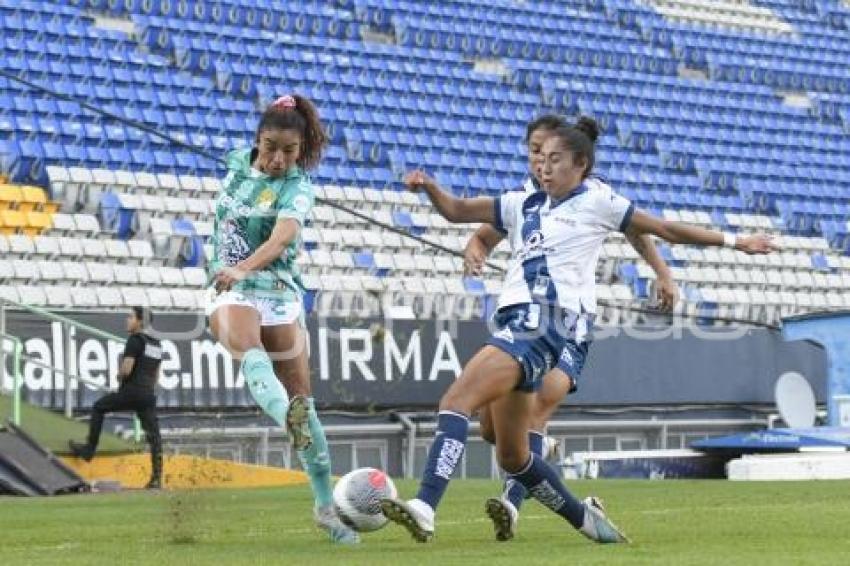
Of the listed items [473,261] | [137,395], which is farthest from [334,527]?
[137,395]

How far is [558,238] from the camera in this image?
7.89 m

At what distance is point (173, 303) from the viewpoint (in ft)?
70.2

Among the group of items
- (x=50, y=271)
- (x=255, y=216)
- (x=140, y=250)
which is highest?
(x=140, y=250)

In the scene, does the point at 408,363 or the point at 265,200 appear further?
the point at 408,363

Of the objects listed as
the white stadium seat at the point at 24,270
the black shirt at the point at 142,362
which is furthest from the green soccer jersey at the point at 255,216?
the white stadium seat at the point at 24,270

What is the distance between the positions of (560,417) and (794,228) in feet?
37.4

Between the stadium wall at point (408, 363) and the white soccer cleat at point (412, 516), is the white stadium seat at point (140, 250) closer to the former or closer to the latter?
the stadium wall at point (408, 363)

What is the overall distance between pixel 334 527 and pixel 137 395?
9.12 m

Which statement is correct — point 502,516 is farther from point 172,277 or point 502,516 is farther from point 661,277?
point 172,277

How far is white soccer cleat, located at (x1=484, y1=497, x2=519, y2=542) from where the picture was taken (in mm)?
7836

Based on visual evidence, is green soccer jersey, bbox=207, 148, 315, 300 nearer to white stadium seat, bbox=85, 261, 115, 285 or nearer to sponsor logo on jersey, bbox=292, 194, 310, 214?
sponsor logo on jersey, bbox=292, 194, 310, 214

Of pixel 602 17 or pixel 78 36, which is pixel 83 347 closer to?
pixel 78 36

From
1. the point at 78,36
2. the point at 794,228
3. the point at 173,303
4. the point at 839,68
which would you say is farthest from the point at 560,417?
the point at 839,68

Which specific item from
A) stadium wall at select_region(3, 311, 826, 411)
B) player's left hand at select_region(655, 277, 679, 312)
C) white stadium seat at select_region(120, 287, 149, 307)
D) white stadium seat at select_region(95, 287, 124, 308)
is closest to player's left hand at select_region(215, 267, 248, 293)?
player's left hand at select_region(655, 277, 679, 312)
